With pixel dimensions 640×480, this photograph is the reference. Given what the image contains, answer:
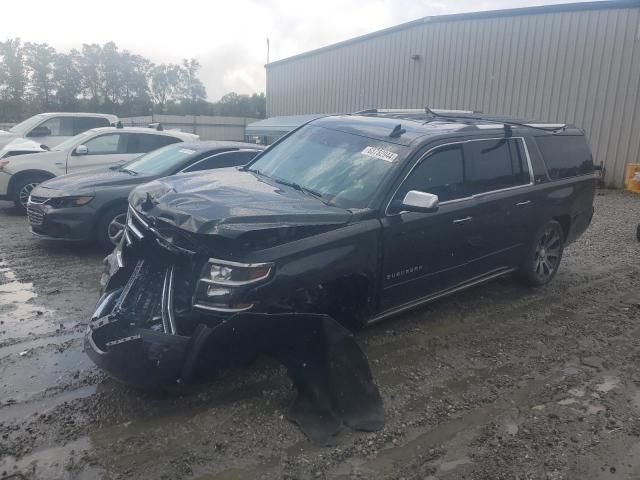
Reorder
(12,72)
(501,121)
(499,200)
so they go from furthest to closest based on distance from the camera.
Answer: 1. (12,72)
2. (501,121)
3. (499,200)

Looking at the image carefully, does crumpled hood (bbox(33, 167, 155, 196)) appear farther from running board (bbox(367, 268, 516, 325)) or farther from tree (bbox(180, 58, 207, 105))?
tree (bbox(180, 58, 207, 105))

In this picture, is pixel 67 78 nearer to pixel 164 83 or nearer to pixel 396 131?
pixel 164 83

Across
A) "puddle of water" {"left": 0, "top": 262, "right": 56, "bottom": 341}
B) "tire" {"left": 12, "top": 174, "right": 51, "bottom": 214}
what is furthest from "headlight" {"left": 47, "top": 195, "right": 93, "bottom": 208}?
"tire" {"left": 12, "top": 174, "right": 51, "bottom": 214}

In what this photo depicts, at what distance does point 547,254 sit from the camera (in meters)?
6.11

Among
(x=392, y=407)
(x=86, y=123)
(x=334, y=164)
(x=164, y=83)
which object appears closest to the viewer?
(x=392, y=407)

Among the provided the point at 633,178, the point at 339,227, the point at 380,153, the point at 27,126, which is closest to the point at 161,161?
the point at 380,153

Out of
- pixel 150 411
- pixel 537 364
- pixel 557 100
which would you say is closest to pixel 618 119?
pixel 557 100

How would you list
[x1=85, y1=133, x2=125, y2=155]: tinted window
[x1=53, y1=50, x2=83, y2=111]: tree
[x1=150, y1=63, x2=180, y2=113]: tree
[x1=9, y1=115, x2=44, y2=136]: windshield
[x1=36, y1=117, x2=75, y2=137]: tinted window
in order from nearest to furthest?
1. [x1=85, y1=133, x2=125, y2=155]: tinted window
2. [x1=9, y1=115, x2=44, y2=136]: windshield
3. [x1=36, y1=117, x2=75, y2=137]: tinted window
4. [x1=53, y1=50, x2=83, y2=111]: tree
5. [x1=150, y1=63, x2=180, y2=113]: tree

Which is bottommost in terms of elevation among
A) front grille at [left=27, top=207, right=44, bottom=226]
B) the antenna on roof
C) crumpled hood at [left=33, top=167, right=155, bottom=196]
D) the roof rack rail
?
front grille at [left=27, top=207, right=44, bottom=226]

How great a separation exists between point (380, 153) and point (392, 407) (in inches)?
80.9

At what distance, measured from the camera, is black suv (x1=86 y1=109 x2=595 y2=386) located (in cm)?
332

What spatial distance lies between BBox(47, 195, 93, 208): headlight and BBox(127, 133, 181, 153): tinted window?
350 centimetres

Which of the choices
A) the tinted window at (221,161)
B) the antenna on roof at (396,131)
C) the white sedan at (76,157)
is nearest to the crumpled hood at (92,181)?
the tinted window at (221,161)

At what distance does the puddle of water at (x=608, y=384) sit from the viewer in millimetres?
3882
